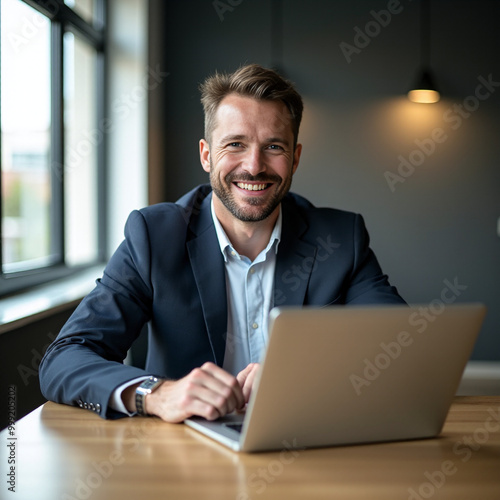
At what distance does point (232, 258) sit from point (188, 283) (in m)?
0.19

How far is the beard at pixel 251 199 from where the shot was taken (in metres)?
2.03

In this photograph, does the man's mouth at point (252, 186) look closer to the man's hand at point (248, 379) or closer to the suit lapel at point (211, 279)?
the suit lapel at point (211, 279)

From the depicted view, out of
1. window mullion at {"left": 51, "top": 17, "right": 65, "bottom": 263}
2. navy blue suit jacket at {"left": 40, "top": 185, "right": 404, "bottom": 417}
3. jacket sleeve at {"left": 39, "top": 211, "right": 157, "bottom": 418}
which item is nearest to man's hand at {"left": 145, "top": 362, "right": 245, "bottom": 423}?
jacket sleeve at {"left": 39, "top": 211, "right": 157, "bottom": 418}

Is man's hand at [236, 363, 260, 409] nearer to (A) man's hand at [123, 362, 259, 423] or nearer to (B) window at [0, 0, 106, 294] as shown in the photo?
(A) man's hand at [123, 362, 259, 423]

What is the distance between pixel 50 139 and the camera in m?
3.74

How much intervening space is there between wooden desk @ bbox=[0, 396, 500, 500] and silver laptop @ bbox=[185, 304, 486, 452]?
3 cm

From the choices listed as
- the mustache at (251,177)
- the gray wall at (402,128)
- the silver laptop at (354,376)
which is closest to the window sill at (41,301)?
the mustache at (251,177)

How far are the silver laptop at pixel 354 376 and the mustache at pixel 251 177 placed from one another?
→ 3.18 ft

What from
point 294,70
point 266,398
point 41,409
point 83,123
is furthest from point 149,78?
point 266,398

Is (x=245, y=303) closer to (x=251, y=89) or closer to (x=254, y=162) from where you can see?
(x=254, y=162)

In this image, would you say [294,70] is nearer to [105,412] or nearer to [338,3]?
[338,3]

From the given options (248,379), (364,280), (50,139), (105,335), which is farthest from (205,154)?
(50,139)

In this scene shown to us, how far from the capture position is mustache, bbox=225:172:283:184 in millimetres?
2021

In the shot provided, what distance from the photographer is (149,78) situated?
4.79 metres
